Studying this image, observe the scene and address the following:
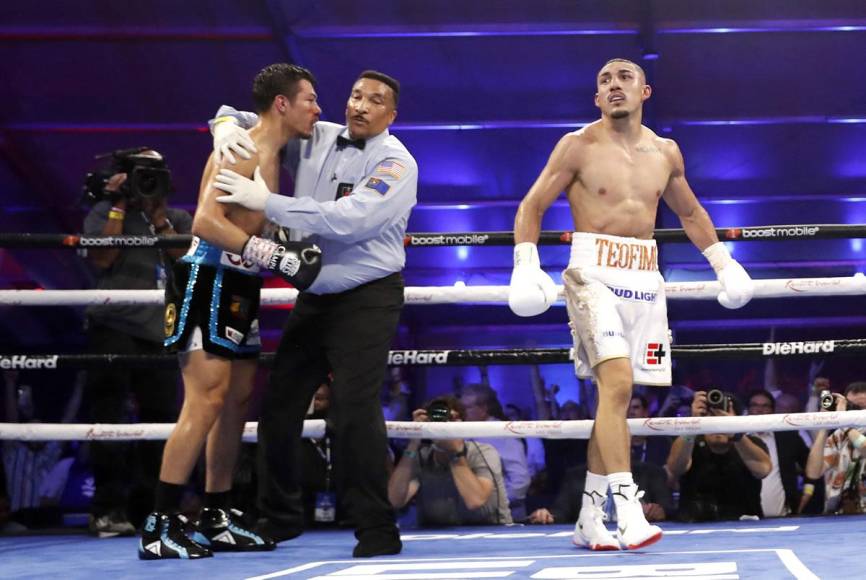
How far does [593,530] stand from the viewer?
2.71 meters

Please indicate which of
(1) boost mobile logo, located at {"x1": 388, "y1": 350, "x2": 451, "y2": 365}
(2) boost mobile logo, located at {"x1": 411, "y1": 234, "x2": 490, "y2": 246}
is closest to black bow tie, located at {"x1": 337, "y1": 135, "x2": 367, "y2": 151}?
(2) boost mobile logo, located at {"x1": 411, "y1": 234, "x2": 490, "y2": 246}

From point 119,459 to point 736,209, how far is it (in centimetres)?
757

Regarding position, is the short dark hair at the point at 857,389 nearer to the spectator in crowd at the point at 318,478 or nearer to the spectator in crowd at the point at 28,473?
the spectator in crowd at the point at 318,478

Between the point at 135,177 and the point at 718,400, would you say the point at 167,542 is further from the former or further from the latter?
the point at 718,400

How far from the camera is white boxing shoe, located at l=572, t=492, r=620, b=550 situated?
2.68 meters

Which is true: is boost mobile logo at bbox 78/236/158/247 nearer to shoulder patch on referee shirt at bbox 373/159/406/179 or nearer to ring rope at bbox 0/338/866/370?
ring rope at bbox 0/338/866/370

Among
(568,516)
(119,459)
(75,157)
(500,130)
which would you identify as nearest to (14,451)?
(119,459)

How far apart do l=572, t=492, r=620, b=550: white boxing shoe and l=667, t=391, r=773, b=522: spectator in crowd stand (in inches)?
36.0

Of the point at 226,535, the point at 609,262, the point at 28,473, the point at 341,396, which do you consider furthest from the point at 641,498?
the point at 28,473

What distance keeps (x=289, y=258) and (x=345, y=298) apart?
0.95 feet

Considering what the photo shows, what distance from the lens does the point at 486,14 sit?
7.95m

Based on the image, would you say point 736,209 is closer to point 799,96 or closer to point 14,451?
point 799,96

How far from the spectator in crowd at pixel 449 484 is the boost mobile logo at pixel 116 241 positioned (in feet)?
3.58

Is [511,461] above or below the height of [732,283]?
below
